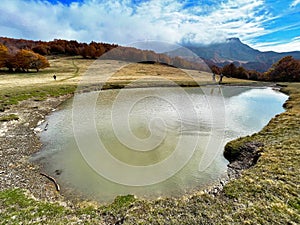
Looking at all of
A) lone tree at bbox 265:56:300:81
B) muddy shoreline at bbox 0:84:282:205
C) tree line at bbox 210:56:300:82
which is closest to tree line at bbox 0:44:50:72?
muddy shoreline at bbox 0:84:282:205

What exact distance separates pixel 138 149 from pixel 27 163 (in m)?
8.02

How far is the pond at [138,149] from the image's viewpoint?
1052cm

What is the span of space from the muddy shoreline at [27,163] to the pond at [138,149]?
634 millimetres

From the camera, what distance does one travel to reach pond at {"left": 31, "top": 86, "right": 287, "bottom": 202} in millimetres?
10516

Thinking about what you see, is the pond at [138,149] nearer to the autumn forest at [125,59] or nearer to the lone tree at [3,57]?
the autumn forest at [125,59]

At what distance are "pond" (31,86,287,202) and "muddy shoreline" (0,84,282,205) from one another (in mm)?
634

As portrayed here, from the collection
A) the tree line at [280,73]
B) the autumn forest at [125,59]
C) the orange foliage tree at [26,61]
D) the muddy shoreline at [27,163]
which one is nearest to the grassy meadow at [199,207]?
the muddy shoreline at [27,163]

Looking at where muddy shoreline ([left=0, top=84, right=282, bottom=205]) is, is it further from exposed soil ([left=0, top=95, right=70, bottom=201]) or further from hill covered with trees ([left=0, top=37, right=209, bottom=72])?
hill covered with trees ([left=0, top=37, right=209, bottom=72])

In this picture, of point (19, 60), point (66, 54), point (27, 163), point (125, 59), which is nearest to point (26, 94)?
point (27, 163)

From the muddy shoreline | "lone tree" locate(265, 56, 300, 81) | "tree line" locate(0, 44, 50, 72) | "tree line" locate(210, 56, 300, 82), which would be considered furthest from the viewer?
"tree line" locate(210, 56, 300, 82)

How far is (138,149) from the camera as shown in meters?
15.0

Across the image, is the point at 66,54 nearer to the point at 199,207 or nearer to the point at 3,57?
the point at 3,57

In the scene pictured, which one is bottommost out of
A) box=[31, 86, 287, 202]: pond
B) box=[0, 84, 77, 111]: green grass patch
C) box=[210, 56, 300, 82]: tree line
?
box=[31, 86, 287, 202]: pond

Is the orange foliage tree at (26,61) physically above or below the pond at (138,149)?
above
